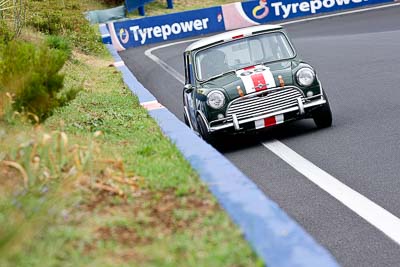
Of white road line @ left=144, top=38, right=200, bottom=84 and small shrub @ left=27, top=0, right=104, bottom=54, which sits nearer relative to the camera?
white road line @ left=144, top=38, right=200, bottom=84

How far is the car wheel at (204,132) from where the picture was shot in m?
10.7

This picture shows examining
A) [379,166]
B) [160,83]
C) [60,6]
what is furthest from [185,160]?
[60,6]

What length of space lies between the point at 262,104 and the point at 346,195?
3.35 m

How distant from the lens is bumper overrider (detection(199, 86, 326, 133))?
1063 centimetres

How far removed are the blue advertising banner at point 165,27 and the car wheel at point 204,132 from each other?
22852 mm

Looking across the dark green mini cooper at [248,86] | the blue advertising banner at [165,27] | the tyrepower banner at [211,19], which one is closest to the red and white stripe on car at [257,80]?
the dark green mini cooper at [248,86]

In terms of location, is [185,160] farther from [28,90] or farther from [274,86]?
[274,86]

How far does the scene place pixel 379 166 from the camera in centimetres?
846

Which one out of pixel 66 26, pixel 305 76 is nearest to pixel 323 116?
pixel 305 76

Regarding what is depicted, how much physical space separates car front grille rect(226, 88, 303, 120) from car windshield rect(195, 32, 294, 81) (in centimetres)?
77

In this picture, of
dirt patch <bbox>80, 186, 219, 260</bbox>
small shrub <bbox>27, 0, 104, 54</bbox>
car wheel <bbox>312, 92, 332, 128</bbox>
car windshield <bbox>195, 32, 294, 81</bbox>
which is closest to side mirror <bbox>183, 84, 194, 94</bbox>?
car windshield <bbox>195, 32, 294, 81</bbox>

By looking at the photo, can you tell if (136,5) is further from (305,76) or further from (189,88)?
(305,76)

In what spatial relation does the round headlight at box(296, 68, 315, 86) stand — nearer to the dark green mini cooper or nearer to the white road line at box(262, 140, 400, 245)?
the dark green mini cooper

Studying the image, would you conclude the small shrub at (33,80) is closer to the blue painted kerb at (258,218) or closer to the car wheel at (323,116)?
the blue painted kerb at (258,218)
